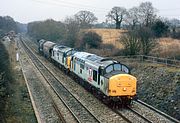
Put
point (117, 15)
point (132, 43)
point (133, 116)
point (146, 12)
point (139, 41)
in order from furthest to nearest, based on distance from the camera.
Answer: point (117, 15) < point (146, 12) < point (132, 43) < point (139, 41) < point (133, 116)

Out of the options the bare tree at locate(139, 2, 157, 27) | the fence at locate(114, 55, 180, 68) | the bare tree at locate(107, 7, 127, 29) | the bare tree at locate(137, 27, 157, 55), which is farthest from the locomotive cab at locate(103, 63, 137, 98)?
the bare tree at locate(107, 7, 127, 29)

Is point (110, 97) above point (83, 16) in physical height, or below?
below

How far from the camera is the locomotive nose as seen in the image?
72.7 feet

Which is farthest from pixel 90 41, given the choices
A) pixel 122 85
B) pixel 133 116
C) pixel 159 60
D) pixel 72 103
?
pixel 133 116

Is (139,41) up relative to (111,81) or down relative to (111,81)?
up

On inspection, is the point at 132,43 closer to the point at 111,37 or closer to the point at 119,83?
the point at 119,83

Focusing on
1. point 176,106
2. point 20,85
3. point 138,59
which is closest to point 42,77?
point 20,85

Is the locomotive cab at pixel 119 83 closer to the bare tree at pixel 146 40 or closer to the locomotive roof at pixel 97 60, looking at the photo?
the locomotive roof at pixel 97 60

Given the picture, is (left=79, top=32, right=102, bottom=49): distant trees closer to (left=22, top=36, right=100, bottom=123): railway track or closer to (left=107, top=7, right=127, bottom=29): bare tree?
(left=22, top=36, right=100, bottom=123): railway track

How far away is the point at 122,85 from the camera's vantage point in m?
22.4

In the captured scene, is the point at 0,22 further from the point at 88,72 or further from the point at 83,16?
the point at 88,72

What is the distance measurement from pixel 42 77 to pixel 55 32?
197ft

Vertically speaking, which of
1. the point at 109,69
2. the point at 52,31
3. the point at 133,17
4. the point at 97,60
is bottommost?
the point at 109,69

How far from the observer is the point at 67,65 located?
126 ft
